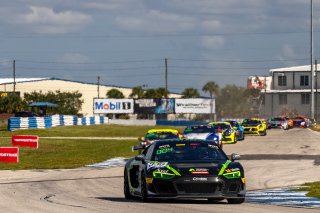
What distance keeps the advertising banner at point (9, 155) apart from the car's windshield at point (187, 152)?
18.7m

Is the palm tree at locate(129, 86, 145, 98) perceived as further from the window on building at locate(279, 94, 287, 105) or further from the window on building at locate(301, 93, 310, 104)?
the window on building at locate(301, 93, 310, 104)

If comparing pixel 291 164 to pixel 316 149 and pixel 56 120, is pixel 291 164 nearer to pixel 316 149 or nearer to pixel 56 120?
pixel 316 149

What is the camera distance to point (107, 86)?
16212 cm

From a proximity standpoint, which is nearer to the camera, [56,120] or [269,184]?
[269,184]

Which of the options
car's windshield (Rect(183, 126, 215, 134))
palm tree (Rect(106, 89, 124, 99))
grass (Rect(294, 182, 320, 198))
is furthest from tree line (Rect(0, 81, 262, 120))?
grass (Rect(294, 182, 320, 198))

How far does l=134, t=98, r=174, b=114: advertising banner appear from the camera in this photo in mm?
121875

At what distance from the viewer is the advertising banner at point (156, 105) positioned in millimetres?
121875

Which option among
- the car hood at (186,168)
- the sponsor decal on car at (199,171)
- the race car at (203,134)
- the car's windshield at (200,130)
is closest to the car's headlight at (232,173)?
the car hood at (186,168)

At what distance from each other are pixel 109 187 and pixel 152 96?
125 meters

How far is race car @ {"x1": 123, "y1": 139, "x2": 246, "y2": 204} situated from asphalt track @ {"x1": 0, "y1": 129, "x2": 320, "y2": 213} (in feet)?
0.73

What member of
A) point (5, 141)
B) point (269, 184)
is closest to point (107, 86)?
point (5, 141)

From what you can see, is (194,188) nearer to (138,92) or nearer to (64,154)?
(64,154)

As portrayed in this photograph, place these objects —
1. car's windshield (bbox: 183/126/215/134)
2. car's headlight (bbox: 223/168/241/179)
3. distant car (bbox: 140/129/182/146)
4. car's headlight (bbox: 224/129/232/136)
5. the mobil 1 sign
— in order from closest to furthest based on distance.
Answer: car's headlight (bbox: 223/168/241/179)
distant car (bbox: 140/129/182/146)
car's windshield (bbox: 183/126/215/134)
car's headlight (bbox: 224/129/232/136)
the mobil 1 sign

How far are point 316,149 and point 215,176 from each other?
28419mm
